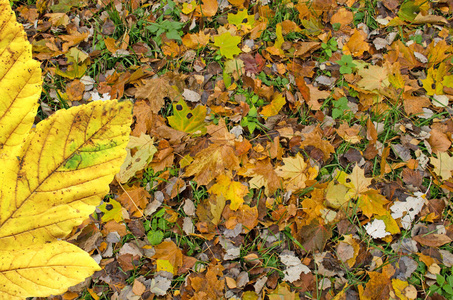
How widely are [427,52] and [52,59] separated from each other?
12.0 ft

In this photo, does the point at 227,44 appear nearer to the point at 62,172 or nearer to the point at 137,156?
the point at 137,156

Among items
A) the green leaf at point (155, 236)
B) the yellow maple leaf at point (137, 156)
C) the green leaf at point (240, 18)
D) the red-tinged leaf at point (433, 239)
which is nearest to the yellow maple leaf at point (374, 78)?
the green leaf at point (240, 18)

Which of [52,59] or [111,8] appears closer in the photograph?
[52,59]

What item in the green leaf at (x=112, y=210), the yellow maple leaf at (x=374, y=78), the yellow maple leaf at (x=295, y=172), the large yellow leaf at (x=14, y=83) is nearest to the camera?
the large yellow leaf at (x=14, y=83)

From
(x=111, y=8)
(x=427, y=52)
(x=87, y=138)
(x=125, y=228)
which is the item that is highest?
(x=87, y=138)

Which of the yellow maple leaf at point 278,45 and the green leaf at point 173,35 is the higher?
the green leaf at point 173,35

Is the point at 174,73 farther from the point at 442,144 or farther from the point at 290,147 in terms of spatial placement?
the point at 442,144

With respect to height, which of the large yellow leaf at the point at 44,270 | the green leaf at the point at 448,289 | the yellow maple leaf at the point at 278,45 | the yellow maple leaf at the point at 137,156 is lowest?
the green leaf at the point at 448,289

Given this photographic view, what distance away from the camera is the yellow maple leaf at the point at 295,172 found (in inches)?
93.8

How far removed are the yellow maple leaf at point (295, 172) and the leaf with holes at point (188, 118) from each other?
724mm

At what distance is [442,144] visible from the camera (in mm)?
2564

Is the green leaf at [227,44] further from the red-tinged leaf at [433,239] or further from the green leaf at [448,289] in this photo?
the green leaf at [448,289]

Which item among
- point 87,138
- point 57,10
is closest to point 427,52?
point 87,138

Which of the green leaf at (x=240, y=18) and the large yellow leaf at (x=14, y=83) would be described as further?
the green leaf at (x=240, y=18)
